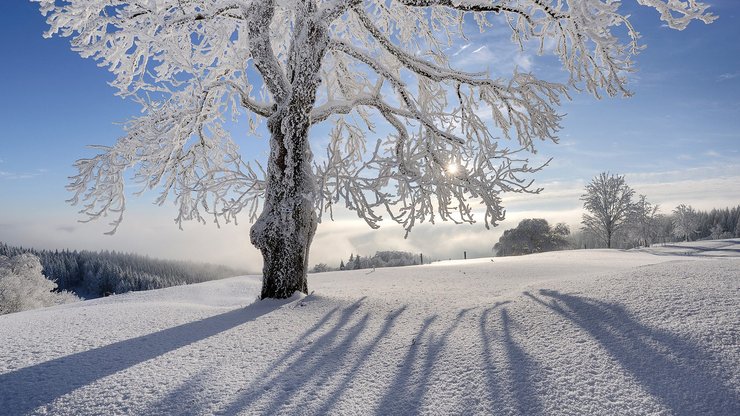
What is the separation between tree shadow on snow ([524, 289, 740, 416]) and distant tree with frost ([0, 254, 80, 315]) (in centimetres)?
2154

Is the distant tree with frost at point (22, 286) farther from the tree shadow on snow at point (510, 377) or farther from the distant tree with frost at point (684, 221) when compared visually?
the distant tree with frost at point (684, 221)

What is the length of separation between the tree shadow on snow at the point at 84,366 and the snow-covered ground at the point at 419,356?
2 centimetres

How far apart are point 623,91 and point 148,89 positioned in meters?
8.77

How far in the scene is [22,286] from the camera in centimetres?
1795

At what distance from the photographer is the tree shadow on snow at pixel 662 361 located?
2666 mm

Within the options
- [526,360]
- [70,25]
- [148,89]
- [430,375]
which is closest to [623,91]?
[526,360]

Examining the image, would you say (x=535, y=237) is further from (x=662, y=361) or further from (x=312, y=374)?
(x=312, y=374)

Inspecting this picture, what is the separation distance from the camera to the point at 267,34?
23.1ft

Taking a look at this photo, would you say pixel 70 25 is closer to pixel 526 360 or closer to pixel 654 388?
pixel 526 360

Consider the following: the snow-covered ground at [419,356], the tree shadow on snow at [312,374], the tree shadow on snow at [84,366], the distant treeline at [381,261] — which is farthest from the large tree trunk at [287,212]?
the distant treeline at [381,261]

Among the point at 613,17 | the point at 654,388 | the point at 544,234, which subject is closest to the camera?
the point at 654,388

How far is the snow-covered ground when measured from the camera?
9.52 feet

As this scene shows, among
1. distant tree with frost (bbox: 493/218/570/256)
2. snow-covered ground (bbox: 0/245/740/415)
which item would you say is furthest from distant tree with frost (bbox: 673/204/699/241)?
snow-covered ground (bbox: 0/245/740/415)

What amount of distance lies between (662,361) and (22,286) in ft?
74.9
